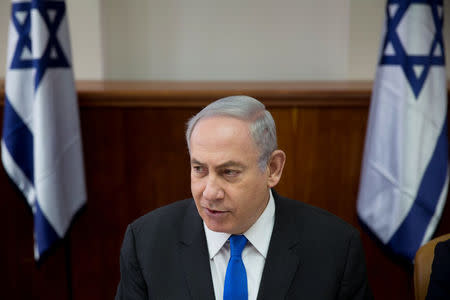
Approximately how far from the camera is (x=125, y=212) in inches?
118

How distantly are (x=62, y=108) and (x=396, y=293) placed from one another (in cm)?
233

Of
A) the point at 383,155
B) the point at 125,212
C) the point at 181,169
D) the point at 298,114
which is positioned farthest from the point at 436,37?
the point at 125,212

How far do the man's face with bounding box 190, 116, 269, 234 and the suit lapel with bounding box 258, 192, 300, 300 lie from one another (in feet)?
0.60

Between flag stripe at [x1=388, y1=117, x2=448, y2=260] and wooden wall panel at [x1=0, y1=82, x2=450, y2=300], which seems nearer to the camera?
flag stripe at [x1=388, y1=117, x2=448, y2=260]

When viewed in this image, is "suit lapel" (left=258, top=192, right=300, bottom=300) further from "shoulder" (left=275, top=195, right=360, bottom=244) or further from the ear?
the ear

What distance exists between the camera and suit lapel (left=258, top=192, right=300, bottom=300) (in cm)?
158

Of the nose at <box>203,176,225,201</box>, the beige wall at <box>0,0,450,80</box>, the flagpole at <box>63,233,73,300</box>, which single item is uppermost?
the beige wall at <box>0,0,450,80</box>

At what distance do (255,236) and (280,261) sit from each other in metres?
0.12

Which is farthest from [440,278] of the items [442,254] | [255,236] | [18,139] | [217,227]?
[18,139]

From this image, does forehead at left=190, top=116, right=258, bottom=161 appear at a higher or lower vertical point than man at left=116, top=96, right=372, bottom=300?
higher

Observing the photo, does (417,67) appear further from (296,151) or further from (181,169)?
(181,169)

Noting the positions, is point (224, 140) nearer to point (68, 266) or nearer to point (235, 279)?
point (235, 279)

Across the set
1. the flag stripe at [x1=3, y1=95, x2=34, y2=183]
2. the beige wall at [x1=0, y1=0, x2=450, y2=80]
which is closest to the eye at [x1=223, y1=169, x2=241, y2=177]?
the flag stripe at [x1=3, y1=95, x2=34, y2=183]

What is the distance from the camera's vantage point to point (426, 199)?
8.47ft
